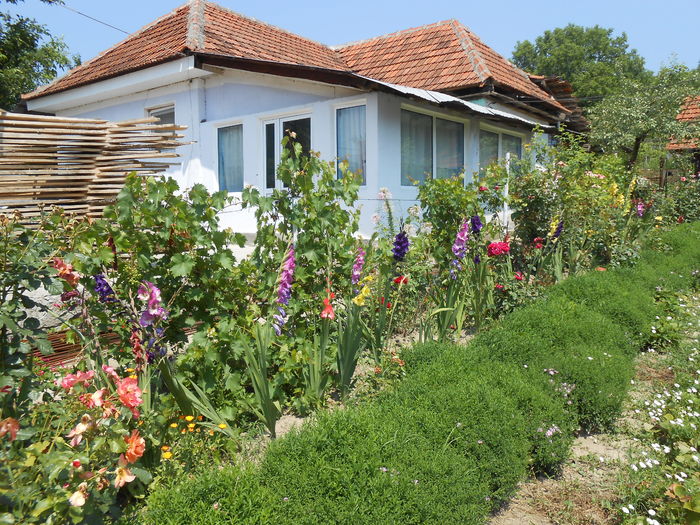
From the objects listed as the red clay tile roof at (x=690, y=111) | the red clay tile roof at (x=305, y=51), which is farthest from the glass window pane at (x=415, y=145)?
the red clay tile roof at (x=690, y=111)

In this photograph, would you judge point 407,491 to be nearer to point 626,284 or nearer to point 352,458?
point 352,458

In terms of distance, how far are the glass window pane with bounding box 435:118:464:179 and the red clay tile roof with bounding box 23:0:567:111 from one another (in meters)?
1.37

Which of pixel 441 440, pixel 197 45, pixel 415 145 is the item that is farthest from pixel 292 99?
pixel 441 440

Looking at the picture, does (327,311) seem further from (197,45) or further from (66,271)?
(197,45)

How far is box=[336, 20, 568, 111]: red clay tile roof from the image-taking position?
12219 mm

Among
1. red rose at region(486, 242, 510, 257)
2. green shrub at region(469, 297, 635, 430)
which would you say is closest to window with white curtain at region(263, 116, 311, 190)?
red rose at region(486, 242, 510, 257)

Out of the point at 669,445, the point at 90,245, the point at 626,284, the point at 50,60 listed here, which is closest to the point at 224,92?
the point at 626,284

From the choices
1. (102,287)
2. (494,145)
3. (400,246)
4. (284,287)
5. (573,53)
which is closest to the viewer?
(102,287)

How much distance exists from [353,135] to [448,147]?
2.45 m

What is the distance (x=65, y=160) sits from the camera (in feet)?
16.3

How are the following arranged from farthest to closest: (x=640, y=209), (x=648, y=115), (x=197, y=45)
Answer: (x=648, y=115) → (x=197, y=45) → (x=640, y=209)

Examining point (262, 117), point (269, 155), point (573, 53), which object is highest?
point (573, 53)

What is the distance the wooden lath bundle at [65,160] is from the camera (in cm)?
462

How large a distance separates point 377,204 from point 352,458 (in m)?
6.73
